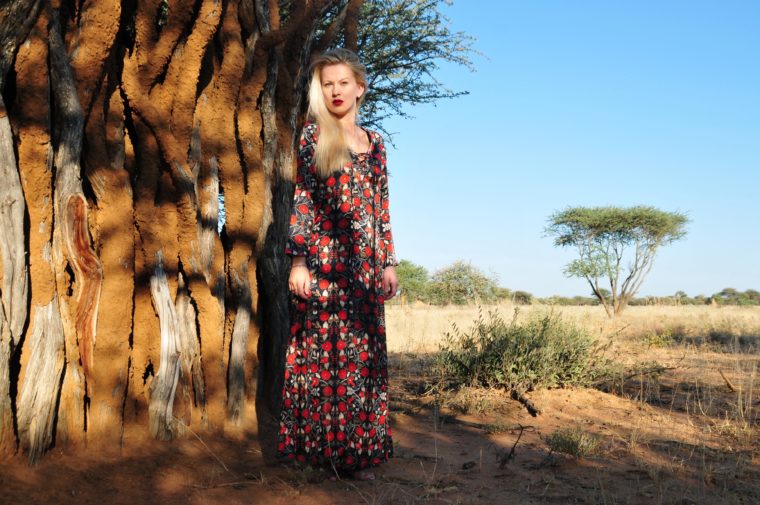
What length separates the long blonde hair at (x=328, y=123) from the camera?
3143 mm

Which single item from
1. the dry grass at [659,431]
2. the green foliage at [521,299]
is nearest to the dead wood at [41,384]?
the dry grass at [659,431]

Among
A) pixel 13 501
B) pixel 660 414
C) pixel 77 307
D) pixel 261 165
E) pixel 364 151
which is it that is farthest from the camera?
pixel 660 414

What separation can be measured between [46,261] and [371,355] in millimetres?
1560

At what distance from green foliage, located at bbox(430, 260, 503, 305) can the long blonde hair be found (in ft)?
69.9

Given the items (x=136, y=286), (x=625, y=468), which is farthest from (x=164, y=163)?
(x=625, y=468)

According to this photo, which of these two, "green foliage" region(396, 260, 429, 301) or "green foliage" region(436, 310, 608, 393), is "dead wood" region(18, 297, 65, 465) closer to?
"green foliage" region(436, 310, 608, 393)

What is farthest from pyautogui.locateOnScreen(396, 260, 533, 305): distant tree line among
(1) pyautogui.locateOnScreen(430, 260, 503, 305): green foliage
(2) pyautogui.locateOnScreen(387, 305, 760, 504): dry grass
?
(2) pyautogui.locateOnScreen(387, 305, 760, 504): dry grass

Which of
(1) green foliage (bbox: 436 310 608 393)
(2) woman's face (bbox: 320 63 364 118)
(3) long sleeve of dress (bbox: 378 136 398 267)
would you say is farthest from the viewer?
(1) green foliage (bbox: 436 310 608 393)

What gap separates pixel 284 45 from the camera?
4.18m

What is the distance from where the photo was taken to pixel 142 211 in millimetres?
3318

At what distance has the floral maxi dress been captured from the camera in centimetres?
312

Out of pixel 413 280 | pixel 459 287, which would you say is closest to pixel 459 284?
pixel 459 287

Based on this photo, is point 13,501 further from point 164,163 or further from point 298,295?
point 164,163

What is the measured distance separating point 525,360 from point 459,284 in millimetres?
20770
